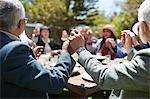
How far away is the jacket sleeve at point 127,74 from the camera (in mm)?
1741

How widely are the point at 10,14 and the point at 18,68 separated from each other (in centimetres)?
28

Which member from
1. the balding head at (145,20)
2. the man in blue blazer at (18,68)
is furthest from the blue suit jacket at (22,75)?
the balding head at (145,20)

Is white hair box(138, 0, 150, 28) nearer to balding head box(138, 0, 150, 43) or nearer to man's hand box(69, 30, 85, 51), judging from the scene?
balding head box(138, 0, 150, 43)

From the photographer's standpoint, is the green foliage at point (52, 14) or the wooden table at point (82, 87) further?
the green foliage at point (52, 14)

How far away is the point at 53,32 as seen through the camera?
2817 centimetres

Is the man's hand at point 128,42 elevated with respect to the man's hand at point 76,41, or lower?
lower

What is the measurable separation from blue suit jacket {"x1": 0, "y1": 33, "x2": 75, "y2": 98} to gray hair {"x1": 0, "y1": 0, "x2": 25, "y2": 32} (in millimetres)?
53

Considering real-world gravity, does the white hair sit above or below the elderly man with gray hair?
above

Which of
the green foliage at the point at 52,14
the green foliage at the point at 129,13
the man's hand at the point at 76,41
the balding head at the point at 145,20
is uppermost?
the balding head at the point at 145,20

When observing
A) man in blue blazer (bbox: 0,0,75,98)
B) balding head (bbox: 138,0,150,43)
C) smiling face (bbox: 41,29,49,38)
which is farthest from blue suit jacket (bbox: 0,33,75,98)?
smiling face (bbox: 41,29,49,38)

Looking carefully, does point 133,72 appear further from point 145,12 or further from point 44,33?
point 44,33

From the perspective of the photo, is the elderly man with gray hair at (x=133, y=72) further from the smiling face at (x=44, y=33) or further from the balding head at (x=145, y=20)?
the smiling face at (x=44, y=33)

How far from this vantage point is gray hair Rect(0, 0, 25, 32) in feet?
6.07

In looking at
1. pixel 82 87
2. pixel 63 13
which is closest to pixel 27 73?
pixel 82 87
